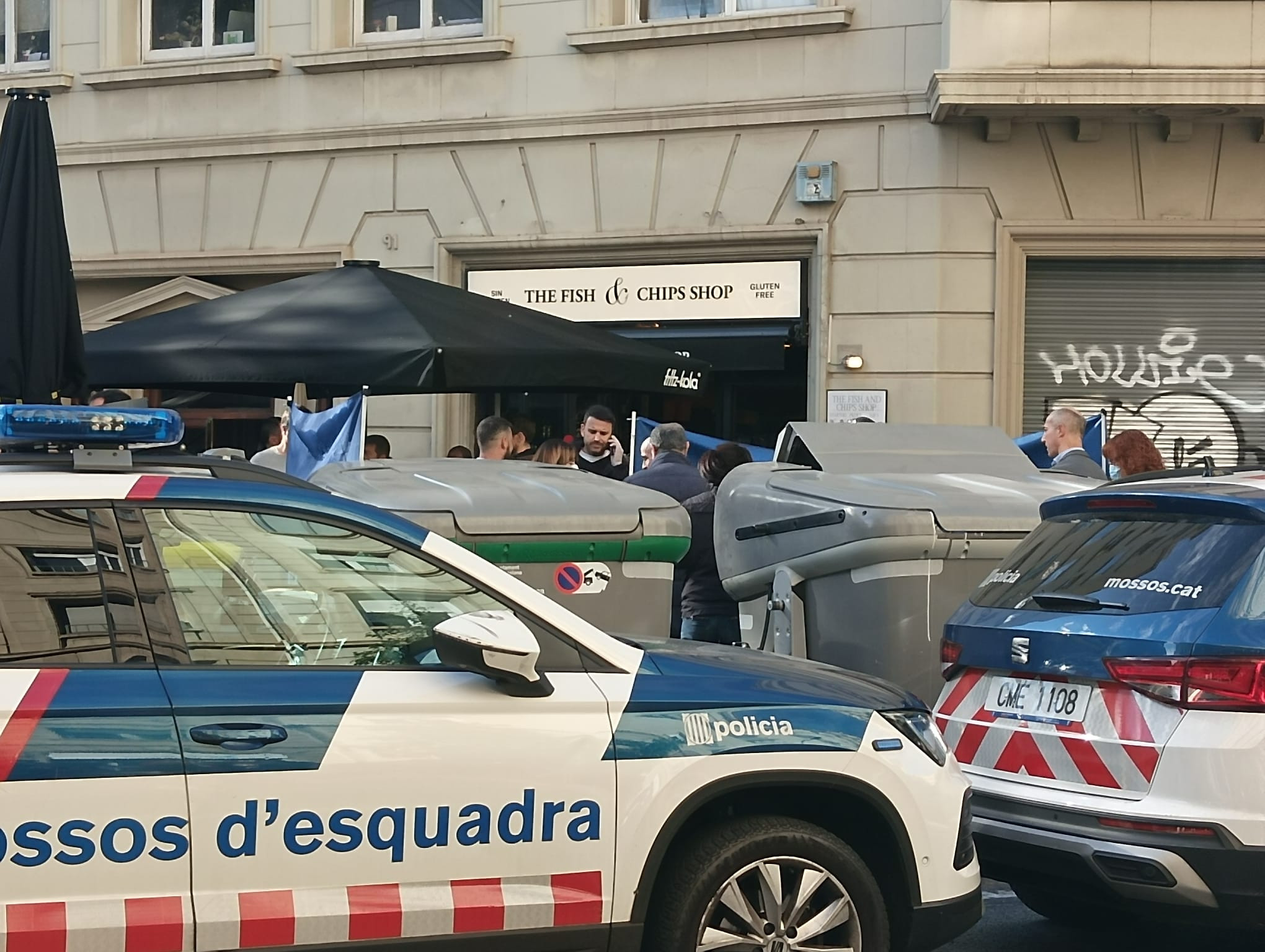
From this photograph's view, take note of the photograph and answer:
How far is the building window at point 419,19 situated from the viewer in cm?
1389

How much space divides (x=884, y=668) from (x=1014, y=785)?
212cm

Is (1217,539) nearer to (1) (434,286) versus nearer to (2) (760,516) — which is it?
(2) (760,516)

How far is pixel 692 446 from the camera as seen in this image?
10984mm

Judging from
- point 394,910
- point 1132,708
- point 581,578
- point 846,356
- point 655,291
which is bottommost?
point 394,910

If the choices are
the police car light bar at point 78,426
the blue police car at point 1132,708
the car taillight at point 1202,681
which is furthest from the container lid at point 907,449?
the police car light bar at point 78,426

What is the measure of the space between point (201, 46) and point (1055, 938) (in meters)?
12.4

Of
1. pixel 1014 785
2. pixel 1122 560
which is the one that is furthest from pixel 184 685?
pixel 1122 560

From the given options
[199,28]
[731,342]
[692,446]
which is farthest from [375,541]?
[199,28]

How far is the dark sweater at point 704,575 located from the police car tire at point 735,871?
4.60 metres

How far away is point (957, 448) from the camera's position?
808cm

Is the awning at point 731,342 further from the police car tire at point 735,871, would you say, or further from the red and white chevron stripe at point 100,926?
the red and white chevron stripe at point 100,926

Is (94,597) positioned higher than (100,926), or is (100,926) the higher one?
(94,597)

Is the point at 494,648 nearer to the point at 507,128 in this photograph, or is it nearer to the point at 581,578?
the point at 581,578

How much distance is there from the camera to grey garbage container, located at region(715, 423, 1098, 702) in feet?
22.2
